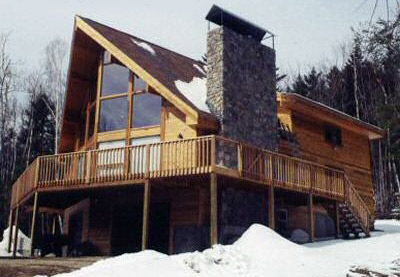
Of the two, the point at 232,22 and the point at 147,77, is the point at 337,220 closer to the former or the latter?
the point at 232,22

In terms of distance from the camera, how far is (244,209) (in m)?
19.6

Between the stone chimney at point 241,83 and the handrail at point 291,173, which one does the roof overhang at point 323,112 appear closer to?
the stone chimney at point 241,83

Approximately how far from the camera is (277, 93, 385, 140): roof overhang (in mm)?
21656


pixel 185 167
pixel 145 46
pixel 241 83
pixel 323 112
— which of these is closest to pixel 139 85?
pixel 145 46

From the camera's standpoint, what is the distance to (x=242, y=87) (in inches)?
798

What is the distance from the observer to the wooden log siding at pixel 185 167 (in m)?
17.0

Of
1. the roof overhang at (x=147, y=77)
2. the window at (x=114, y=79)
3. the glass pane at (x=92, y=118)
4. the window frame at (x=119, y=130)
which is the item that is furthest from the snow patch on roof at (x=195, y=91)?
the glass pane at (x=92, y=118)

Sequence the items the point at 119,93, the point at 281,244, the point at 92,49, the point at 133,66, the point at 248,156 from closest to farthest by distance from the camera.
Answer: the point at 281,244, the point at 248,156, the point at 133,66, the point at 119,93, the point at 92,49

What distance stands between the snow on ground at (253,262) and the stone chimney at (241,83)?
5.43 metres

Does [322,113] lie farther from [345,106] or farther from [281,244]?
[345,106]

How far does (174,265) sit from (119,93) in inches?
380

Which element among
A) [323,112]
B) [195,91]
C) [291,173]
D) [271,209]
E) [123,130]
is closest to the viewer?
[271,209]

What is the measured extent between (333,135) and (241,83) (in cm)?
668

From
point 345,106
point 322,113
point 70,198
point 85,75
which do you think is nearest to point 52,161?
point 70,198
